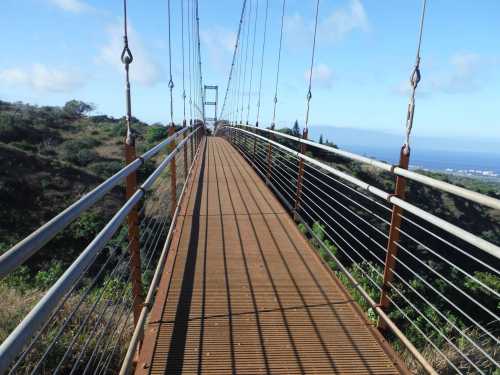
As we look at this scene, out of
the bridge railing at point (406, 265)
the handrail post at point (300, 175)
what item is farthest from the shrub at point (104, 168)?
the handrail post at point (300, 175)

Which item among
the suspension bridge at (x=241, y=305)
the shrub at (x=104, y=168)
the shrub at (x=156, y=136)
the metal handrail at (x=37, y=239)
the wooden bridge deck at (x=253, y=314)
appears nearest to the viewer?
the metal handrail at (x=37, y=239)

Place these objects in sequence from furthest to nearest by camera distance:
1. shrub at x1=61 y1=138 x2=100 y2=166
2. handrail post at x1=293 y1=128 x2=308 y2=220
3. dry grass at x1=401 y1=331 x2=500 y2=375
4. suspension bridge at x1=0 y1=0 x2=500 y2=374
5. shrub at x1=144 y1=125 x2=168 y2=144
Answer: shrub at x1=144 y1=125 x2=168 y2=144 < shrub at x1=61 y1=138 x2=100 y2=166 < handrail post at x1=293 y1=128 x2=308 y2=220 < dry grass at x1=401 y1=331 x2=500 y2=375 < suspension bridge at x1=0 y1=0 x2=500 y2=374

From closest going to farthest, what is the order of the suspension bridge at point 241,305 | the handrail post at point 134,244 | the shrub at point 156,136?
1. the suspension bridge at point 241,305
2. the handrail post at point 134,244
3. the shrub at point 156,136

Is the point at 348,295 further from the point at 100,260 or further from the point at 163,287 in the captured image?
the point at 100,260

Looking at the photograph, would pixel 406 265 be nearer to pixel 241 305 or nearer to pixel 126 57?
pixel 241 305

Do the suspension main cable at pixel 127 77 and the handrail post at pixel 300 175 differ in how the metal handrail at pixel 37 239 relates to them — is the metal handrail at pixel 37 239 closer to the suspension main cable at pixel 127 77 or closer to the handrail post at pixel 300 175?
the suspension main cable at pixel 127 77

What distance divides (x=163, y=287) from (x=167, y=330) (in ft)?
1.86

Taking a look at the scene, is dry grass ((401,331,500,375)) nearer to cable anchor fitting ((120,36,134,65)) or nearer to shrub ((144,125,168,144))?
cable anchor fitting ((120,36,134,65))

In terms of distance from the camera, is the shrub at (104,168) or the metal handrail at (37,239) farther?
the shrub at (104,168)

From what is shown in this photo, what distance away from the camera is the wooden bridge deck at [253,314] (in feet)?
7.34

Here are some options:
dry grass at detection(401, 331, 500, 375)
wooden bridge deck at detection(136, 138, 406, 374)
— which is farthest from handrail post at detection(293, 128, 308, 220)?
dry grass at detection(401, 331, 500, 375)

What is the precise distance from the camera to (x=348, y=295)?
121 inches

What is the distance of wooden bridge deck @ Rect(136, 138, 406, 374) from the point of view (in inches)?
88.1

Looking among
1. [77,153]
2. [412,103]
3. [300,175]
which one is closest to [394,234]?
[412,103]
